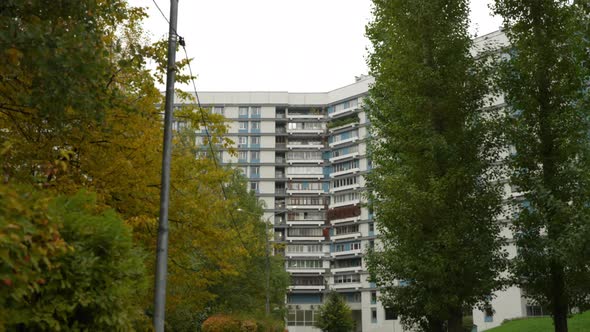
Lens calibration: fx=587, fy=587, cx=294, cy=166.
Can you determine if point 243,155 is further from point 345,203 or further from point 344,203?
point 345,203

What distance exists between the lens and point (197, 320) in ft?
123

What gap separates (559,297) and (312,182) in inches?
3062

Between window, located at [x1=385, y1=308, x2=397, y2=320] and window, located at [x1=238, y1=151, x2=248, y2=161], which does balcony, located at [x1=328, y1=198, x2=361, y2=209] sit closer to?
window, located at [x1=238, y1=151, x2=248, y2=161]

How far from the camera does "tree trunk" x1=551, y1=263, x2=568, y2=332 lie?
16453 millimetres

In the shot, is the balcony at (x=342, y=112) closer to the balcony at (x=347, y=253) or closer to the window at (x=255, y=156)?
the window at (x=255, y=156)

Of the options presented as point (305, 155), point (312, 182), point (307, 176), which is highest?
point (305, 155)

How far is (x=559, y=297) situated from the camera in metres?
16.5

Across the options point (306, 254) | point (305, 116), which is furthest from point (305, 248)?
point (305, 116)

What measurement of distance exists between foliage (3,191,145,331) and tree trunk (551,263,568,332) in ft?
42.1

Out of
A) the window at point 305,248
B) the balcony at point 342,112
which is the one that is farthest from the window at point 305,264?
the balcony at point 342,112

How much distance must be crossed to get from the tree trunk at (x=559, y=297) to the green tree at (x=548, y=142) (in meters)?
0.03

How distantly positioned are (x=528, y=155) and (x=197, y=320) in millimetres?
26282

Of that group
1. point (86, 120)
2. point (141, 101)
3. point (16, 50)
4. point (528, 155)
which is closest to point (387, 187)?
point (528, 155)

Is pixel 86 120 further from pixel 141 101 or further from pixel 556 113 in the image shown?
pixel 556 113
